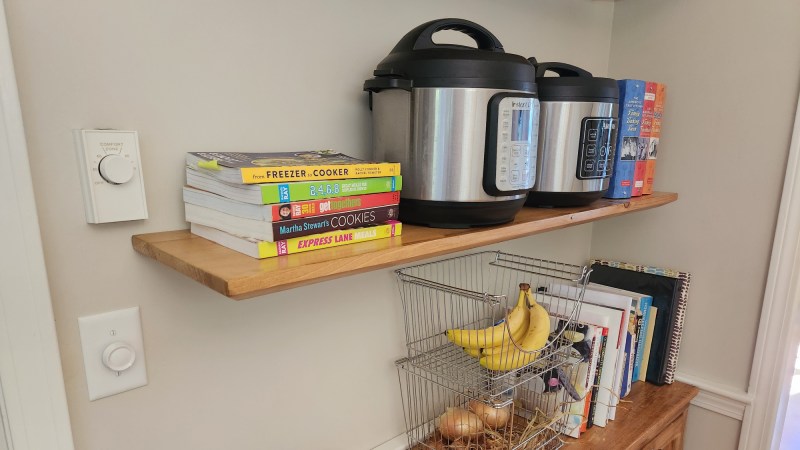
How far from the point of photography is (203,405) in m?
0.75

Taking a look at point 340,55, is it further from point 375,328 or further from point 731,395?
point 731,395

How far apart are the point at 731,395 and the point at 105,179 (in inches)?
62.0

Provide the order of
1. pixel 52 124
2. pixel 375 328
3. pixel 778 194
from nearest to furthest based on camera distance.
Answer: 1. pixel 52 124
2. pixel 375 328
3. pixel 778 194

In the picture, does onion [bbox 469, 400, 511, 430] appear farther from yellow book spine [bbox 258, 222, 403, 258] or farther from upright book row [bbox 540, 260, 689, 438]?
yellow book spine [bbox 258, 222, 403, 258]

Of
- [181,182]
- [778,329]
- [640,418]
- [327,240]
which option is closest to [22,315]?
[181,182]

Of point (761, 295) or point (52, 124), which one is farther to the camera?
point (761, 295)

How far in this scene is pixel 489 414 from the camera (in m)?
1.04

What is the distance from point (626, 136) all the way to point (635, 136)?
1.6 inches

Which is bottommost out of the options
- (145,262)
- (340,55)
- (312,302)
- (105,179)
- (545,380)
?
(545,380)

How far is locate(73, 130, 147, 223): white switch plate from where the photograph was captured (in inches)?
23.5

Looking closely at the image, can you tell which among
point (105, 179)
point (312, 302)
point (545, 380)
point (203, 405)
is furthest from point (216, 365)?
point (545, 380)

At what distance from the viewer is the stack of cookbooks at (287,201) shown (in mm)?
556

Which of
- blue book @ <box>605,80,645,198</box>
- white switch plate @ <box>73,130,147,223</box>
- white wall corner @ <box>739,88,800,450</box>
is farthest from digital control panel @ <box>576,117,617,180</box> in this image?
white switch plate @ <box>73,130,147,223</box>

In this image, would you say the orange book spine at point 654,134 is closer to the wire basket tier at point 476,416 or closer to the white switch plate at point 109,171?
the wire basket tier at point 476,416
